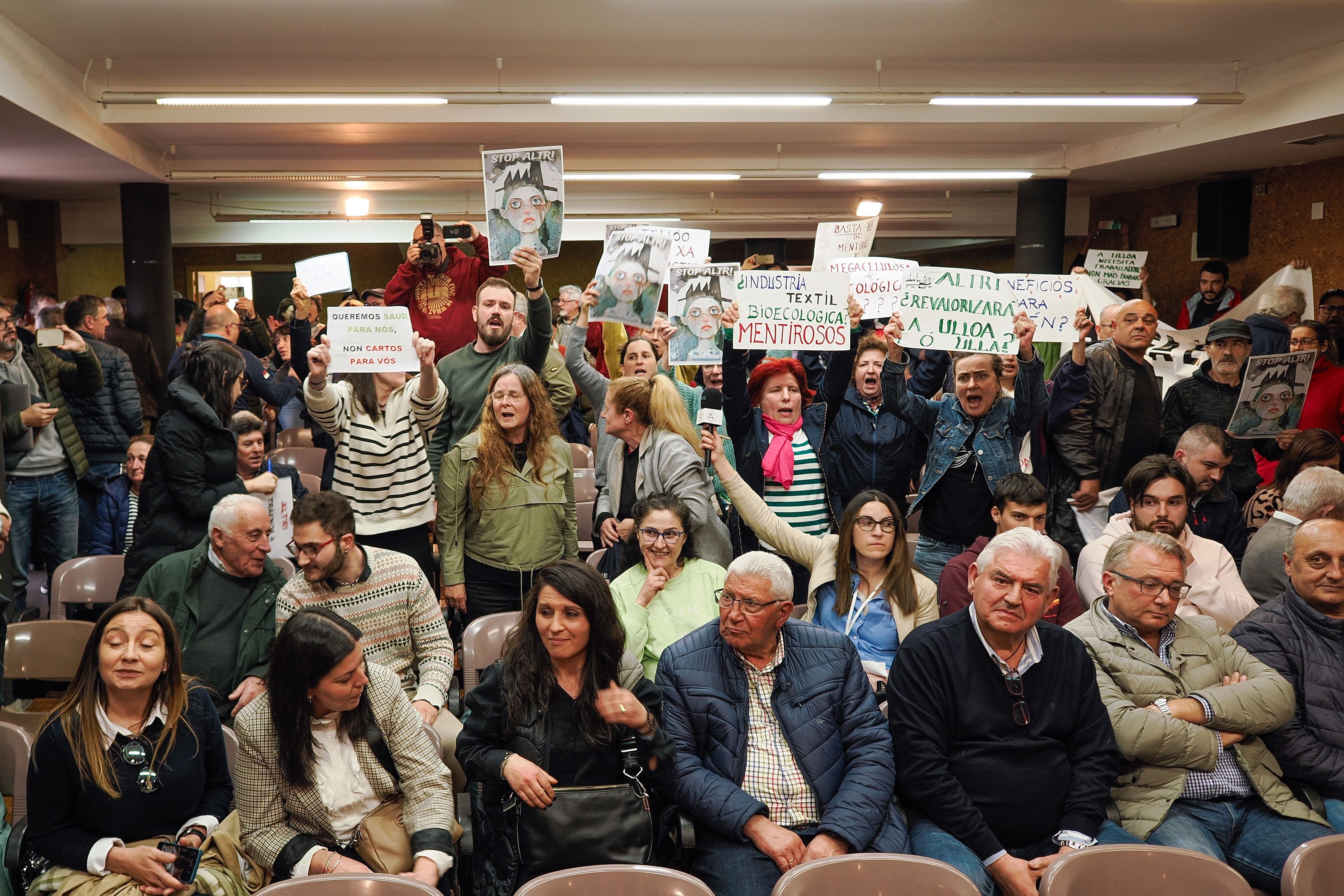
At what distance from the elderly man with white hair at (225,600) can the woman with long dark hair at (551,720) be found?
3.51ft

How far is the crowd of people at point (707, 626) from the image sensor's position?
103 inches

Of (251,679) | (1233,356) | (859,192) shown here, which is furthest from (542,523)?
(859,192)

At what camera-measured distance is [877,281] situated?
601 cm

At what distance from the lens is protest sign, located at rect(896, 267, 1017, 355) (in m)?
4.36

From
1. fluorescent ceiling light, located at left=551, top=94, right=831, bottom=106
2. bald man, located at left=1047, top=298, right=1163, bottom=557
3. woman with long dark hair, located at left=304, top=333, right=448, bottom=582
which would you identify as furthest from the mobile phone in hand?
fluorescent ceiling light, located at left=551, top=94, right=831, bottom=106

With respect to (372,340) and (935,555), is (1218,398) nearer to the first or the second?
(935,555)

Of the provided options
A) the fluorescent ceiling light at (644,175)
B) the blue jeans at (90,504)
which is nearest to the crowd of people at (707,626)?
the blue jeans at (90,504)

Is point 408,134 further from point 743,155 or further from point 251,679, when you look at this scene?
Answer: point 251,679

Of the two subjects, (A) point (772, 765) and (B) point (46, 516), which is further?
(B) point (46, 516)

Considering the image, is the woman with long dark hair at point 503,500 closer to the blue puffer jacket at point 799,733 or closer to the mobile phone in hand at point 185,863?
the blue puffer jacket at point 799,733

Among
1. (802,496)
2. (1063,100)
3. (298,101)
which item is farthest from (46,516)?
(1063,100)

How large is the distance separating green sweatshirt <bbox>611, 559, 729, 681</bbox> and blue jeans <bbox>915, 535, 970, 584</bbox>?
1101mm

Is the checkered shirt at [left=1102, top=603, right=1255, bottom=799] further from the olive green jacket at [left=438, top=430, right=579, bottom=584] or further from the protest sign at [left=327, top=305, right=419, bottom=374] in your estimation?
the protest sign at [left=327, top=305, right=419, bottom=374]

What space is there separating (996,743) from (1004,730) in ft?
0.14
